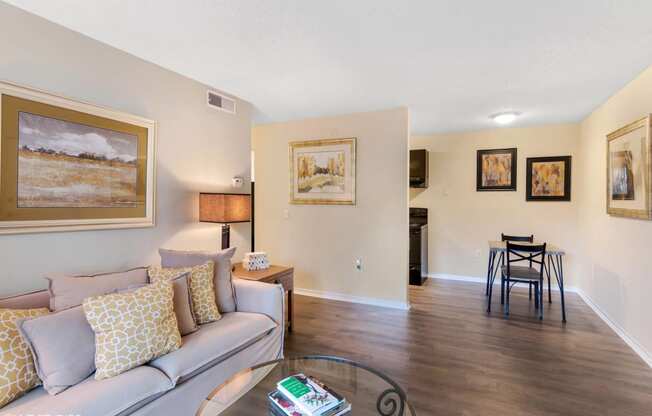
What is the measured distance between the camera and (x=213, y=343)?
1.93 metres

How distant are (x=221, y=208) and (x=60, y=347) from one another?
4.91 ft

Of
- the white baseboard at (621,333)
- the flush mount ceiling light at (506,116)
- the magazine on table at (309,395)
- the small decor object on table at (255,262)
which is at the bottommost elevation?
the white baseboard at (621,333)

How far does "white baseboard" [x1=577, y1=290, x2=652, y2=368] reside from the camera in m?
2.63

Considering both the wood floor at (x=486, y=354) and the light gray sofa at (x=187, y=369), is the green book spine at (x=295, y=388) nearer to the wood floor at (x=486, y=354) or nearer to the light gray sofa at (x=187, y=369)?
the light gray sofa at (x=187, y=369)

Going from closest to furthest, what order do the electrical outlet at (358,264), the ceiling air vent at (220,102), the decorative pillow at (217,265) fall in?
the decorative pillow at (217,265)
the ceiling air vent at (220,102)
the electrical outlet at (358,264)

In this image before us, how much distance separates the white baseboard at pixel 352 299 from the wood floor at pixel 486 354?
0.12 m

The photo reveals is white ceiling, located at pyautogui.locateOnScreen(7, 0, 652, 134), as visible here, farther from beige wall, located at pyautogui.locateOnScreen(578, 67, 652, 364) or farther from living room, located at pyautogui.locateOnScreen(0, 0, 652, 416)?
beige wall, located at pyautogui.locateOnScreen(578, 67, 652, 364)

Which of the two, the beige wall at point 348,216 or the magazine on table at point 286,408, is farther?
the beige wall at point 348,216

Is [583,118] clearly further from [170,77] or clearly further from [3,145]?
[3,145]

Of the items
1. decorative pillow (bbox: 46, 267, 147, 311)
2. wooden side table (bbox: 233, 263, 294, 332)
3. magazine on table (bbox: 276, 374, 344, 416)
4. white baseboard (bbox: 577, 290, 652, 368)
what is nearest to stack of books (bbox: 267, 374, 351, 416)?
magazine on table (bbox: 276, 374, 344, 416)

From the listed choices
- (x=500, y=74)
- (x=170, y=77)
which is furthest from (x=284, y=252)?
(x=500, y=74)

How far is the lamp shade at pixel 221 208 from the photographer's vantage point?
2.80 meters

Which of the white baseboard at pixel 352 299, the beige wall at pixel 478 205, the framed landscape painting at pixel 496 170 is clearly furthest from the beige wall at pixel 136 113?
the framed landscape painting at pixel 496 170

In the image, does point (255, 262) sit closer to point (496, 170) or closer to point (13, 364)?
point (13, 364)
